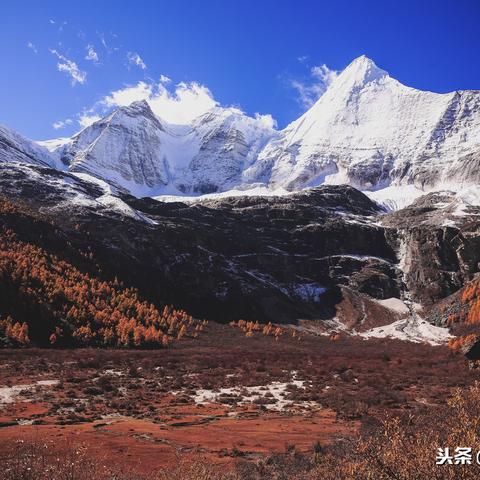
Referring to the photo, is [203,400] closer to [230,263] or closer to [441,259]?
[230,263]

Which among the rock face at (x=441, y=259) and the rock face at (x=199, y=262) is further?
the rock face at (x=441, y=259)

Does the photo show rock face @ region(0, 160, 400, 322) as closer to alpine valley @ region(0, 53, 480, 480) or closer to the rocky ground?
alpine valley @ region(0, 53, 480, 480)

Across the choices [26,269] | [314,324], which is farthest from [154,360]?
[314,324]

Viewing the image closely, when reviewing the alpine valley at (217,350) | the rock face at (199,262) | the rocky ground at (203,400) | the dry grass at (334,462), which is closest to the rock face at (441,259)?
the alpine valley at (217,350)

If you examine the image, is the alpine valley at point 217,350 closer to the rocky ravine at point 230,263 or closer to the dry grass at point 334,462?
the dry grass at point 334,462

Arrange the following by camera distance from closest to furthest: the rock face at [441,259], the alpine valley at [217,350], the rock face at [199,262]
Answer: the alpine valley at [217,350], the rock face at [199,262], the rock face at [441,259]

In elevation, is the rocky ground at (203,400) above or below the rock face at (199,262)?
below

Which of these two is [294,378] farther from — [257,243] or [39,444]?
[257,243]

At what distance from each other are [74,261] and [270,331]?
54.7 meters

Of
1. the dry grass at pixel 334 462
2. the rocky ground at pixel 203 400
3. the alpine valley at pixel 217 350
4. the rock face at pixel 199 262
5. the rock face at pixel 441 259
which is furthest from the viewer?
the rock face at pixel 441 259

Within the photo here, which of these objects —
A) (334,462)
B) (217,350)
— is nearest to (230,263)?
(217,350)

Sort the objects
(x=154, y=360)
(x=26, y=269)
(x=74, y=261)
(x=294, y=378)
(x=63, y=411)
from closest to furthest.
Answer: (x=63, y=411) < (x=294, y=378) < (x=154, y=360) < (x=26, y=269) < (x=74, y=261)

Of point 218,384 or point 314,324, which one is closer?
point 218,384

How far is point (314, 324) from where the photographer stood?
14488 cm
